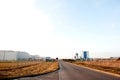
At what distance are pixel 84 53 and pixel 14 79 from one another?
152 meters

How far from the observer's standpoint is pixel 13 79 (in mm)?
18578

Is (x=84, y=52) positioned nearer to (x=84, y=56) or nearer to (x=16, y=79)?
(x=84, y=56)

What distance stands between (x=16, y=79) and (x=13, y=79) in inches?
12.1

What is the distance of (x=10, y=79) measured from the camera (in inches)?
730

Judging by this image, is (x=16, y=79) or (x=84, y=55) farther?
(x=84, y=55)

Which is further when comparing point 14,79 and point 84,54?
point 84,54

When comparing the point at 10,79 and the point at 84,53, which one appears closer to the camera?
the point at 10,79

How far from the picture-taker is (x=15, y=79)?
732 inches

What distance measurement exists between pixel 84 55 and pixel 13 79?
15376 centimetres

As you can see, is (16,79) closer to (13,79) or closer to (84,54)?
(13,79)

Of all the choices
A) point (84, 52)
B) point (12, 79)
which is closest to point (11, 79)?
point (12, 79)

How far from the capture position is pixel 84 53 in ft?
552

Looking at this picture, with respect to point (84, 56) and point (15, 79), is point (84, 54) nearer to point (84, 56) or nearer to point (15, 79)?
point (84, 56)

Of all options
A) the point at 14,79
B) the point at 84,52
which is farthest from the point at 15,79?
the point at 84,52
